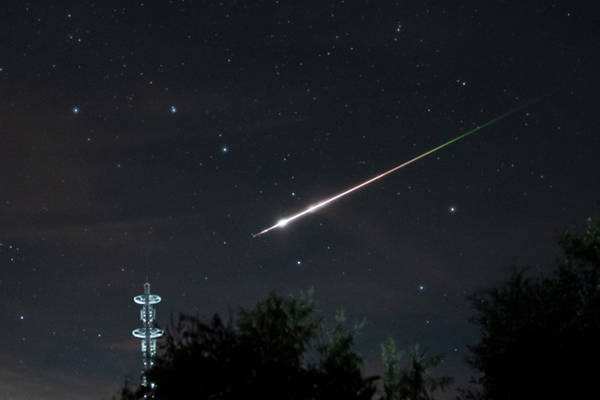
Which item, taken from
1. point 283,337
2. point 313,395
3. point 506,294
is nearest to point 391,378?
point 506,294

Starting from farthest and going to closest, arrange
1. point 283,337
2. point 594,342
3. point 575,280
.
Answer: point 575,280 < point 283,337 < point 594,342

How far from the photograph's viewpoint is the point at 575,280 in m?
25.4

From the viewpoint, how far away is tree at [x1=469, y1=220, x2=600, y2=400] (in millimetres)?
21688

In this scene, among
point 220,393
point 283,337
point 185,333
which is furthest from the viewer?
point 283,337

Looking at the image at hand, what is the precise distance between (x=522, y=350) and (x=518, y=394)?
1.33 meters

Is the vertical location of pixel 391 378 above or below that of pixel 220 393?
above

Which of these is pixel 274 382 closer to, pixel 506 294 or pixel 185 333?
pixel 185 333

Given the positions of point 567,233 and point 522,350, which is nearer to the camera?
point 522,350

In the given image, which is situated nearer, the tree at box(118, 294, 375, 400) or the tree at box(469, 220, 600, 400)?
the tree at box(118, 294, 375, 400)

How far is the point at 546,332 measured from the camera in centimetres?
2270

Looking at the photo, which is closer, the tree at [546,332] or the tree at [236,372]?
the tree at [236,372]

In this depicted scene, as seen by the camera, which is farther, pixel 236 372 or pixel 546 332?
pixel 546 332

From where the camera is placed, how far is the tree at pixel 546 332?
21688mm

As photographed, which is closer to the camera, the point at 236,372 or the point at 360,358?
the point at 236,372
